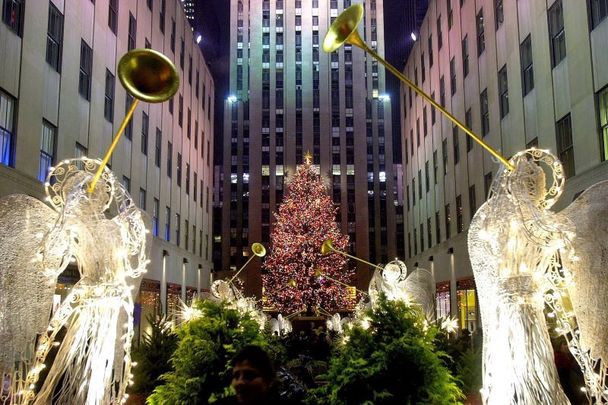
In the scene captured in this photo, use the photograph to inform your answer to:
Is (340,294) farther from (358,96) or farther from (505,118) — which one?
(358,96)

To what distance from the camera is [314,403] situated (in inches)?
327

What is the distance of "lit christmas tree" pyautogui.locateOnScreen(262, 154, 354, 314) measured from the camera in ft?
160

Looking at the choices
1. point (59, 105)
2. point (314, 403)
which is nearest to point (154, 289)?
point (59, 105)

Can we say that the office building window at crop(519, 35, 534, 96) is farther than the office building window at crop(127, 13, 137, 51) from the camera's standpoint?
No

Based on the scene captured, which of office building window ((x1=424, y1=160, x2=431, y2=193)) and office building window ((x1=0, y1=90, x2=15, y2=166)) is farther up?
office building window ((x1=424, y1=160, x2=431, y2=193))

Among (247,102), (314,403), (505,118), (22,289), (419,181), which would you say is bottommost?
(314,403)

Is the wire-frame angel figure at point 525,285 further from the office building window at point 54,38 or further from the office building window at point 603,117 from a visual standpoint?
the office building window at point 54,38

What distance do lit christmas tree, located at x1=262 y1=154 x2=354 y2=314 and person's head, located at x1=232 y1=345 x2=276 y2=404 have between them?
43962 millimetres

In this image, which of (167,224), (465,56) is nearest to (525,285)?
(465,56)

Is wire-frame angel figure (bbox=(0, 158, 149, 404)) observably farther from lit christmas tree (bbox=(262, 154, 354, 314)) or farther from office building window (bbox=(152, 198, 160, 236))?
lit christmas tree (bbox=(262, 154, 354, 314))

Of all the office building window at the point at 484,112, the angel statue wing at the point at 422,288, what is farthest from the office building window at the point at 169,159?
the angel statue wing at the point at 422,288

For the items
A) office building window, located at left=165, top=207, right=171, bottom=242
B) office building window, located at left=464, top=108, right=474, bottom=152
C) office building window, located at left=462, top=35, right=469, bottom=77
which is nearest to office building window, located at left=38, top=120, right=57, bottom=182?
office building window, located at left=165, top=207, right=171, bottom=242

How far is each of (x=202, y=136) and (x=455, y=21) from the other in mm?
24219

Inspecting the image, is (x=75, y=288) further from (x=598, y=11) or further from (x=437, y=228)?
(x=437, y=228)
